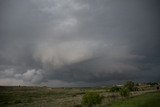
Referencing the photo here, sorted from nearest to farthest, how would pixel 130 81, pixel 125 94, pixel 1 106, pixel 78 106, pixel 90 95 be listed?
pixel 90 95 < pixel 78 106 < pixel 125 94 < pixel 1 106 < pixel 130 81

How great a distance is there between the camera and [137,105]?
5812 cm

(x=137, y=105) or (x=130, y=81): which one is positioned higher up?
(x=130, y=81)

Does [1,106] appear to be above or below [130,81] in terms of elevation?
below

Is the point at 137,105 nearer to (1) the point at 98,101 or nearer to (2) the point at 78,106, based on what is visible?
(1) the point at 98,101

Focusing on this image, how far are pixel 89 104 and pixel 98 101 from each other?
281 centimetres

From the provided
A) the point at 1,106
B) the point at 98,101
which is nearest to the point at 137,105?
the point at 98,101

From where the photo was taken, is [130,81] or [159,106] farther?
[130,81]

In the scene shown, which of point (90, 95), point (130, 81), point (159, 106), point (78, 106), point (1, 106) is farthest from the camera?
point (130, 81)

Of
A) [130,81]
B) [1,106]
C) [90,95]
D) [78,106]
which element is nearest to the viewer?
[90,95]

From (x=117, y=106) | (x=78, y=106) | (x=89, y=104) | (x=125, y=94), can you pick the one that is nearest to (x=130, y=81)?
(x=125, y=94)

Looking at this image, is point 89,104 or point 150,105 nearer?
point 150,105

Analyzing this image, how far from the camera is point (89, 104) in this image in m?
76.9

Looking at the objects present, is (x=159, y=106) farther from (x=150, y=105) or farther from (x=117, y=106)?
(x=117, y=106)

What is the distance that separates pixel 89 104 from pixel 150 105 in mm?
23796
